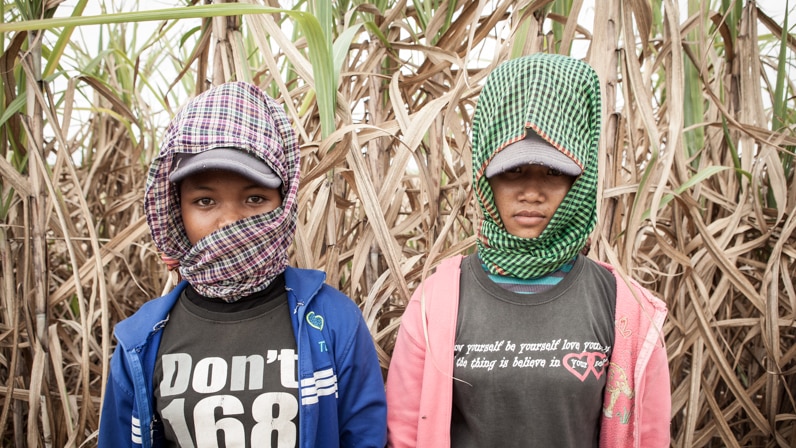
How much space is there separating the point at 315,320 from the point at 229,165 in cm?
33

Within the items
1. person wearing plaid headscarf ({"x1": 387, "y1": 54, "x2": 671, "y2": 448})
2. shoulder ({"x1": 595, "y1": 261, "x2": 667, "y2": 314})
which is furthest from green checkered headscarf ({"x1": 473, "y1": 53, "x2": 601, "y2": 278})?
shoulder ({"x1": 595, "y1": 261, "x2": 667, "y2": 314})

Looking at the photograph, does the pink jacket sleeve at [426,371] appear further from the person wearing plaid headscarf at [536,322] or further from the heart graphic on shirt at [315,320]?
the heart graphic on shirt at [315,320]

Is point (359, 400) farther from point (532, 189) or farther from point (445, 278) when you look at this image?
point (532, 189)

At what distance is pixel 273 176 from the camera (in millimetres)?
1003

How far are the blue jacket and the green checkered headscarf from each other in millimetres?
317

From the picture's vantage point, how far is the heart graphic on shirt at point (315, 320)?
1040mm

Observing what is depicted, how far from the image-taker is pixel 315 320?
3.43 ft

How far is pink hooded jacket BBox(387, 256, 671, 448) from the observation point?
1.00 metres

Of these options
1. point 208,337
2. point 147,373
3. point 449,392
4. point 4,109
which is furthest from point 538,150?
point 4,109

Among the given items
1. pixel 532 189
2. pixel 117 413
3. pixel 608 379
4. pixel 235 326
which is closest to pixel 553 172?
pixel 532 189

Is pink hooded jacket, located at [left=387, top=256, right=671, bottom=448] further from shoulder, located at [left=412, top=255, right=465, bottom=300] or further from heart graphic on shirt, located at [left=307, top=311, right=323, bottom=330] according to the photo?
heart graphic on shirt, located at [left=307, top=311, right=323, bottom=330]

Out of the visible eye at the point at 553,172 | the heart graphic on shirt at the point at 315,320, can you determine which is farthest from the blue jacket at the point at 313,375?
the visible eye at the point at 553,172

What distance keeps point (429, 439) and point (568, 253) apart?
1.38 feet

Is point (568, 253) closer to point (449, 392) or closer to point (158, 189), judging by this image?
point (449, 392)
